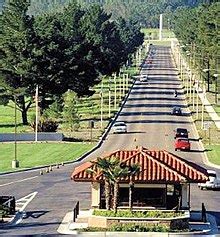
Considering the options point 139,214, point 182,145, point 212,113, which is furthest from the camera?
point 212,113

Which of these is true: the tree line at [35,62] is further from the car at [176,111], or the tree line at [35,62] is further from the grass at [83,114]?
the car at [176,111]

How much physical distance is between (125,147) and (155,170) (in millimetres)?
40635

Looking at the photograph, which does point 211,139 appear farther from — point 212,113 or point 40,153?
point 212,113

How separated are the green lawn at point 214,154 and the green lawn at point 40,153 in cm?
1159

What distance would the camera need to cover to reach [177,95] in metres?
150

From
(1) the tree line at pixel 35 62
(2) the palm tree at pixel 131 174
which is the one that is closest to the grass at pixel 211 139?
(1) the tree line at pixel 35 62

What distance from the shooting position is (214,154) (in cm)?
8631

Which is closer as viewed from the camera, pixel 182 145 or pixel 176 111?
pixel 182 145

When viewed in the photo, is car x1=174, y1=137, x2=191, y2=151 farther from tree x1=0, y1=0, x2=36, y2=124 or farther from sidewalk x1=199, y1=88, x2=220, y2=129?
tree x1=0, y1=0, x2=36, y2=124

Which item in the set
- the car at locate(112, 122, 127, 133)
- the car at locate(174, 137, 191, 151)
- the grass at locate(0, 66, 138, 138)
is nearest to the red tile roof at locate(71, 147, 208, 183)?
the car at locate(174, 137, 191, 151)

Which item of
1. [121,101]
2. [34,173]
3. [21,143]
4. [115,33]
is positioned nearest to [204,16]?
[115,33]

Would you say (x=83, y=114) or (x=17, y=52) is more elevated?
(x=17, y=52)

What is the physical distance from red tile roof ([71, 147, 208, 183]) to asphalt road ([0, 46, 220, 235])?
3.20m

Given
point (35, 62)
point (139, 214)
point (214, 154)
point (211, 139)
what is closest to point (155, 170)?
point (139, 214)
